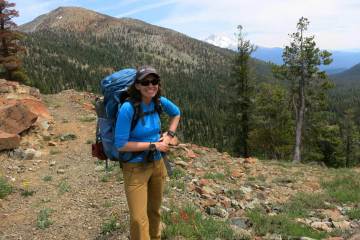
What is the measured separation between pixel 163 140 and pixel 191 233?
2.40 metres

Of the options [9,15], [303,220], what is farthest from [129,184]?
[9,15]

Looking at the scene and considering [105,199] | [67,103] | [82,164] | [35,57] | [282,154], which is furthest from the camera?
[35,57]

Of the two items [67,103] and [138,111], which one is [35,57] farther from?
[138,111]

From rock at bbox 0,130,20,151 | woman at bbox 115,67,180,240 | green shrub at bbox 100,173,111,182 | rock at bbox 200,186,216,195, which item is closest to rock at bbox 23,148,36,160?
rock at bbox 0,130,20,151

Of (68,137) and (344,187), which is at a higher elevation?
(68,137)

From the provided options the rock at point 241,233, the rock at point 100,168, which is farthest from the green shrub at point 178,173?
the rock at point 241,233

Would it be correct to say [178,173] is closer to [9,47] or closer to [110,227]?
[110,227]

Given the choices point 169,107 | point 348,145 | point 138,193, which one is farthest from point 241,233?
point 348,145

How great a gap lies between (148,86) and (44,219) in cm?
443

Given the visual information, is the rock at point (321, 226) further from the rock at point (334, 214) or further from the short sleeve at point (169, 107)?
the short sleeve at point (169, 107)

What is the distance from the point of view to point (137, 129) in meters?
4.64

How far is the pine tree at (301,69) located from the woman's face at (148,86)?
20.5m

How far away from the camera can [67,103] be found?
19.1 meters

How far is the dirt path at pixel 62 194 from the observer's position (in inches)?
290
